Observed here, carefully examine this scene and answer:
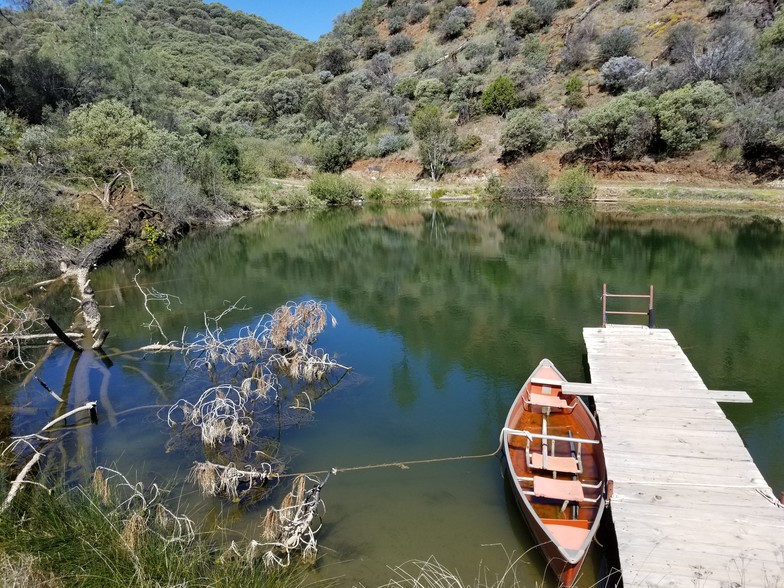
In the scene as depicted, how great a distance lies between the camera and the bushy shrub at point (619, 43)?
200 feet

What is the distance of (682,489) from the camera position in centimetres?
682

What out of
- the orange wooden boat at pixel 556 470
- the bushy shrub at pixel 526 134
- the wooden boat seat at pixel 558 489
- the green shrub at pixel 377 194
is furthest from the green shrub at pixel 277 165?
the wooden boat seat at pixel 558 489

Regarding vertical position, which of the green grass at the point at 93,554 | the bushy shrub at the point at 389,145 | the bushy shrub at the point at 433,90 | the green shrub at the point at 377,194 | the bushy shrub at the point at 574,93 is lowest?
the green grass at the point at 93,554

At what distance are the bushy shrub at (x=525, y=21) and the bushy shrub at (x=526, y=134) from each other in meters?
24.9

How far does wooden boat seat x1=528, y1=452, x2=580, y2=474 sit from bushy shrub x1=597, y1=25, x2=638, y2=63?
66.3m

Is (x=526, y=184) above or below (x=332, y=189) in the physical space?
below

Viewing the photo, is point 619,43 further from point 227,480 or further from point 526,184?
point 227,480

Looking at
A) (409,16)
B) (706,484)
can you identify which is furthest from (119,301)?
(409,16)

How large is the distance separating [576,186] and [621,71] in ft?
59.6

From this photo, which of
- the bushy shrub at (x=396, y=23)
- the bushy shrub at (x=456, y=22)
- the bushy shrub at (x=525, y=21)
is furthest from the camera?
the bushy shrub at (x=396, y=23)

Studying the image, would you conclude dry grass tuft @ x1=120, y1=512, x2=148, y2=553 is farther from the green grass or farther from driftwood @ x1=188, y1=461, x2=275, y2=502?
driftwood @ x1=188, y1=461, x2=275, y2=502


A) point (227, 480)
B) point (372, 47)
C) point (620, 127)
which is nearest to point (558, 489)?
point (227, 480)

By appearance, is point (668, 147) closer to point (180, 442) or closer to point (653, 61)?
point (653, 61)

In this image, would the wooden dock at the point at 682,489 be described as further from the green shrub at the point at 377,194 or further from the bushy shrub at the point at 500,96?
the bushy shrub at the point at 500,96
